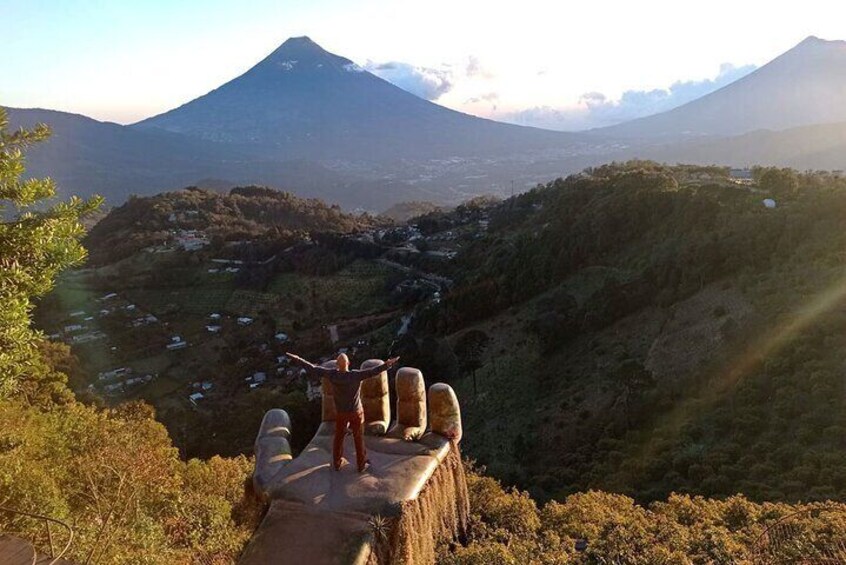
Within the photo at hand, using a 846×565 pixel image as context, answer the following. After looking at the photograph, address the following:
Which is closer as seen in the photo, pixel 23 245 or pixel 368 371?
pixel 23 245

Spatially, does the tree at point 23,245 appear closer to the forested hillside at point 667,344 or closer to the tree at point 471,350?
the forested hillside at point 667,344

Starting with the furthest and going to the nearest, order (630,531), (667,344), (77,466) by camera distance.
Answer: (667,344) < (77,466) < (630,531)

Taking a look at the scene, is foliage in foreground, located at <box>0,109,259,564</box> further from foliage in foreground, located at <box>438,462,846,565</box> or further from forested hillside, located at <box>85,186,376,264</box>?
forested hillside, located at <box>85,186,376,264</box>

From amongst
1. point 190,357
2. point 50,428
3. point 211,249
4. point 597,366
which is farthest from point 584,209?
point 211,249

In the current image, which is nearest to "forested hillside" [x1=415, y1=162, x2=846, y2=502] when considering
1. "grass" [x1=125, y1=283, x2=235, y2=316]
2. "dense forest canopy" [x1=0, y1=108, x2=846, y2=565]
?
"dense forest canopy" [x1=0, y1=108, x2=846, y2=565]

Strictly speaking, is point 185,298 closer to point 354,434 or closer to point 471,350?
point 471,350

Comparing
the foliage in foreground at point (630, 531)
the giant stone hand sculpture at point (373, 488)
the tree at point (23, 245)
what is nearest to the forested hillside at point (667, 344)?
the foliage in foreground at point (630, 531)

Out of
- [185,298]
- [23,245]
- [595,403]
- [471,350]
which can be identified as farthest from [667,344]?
[185,298]
